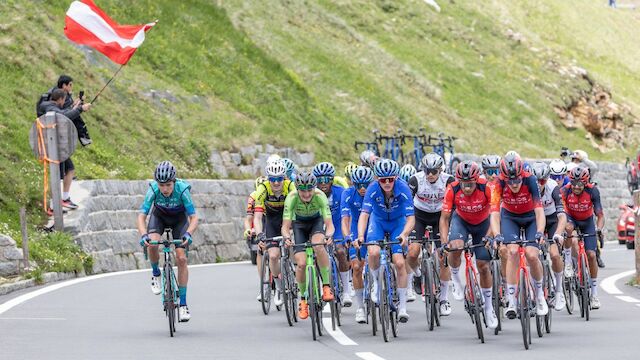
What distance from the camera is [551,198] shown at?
16.4 metres

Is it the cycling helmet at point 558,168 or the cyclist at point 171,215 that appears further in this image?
the cycling helmet at point 558,168

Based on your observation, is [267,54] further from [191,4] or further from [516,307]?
[516,307]

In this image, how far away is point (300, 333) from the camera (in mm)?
14984

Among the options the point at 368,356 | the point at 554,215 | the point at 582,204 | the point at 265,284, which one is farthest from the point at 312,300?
the point at 582,204

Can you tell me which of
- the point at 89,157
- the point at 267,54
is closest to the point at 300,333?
the point at 89,157

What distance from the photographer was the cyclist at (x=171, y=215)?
15.2 meters

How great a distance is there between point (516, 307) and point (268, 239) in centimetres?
332

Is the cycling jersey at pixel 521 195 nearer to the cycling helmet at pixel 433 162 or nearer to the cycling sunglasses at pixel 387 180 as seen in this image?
the cycling sunglasses at pixel 387 180

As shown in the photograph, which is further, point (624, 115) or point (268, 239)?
point (624, 115)

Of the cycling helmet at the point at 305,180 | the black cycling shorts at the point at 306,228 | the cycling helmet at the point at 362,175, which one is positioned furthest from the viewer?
the cycling helmet at the point at 362,175

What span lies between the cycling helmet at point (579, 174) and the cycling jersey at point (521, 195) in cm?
315

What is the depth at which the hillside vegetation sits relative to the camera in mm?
33281

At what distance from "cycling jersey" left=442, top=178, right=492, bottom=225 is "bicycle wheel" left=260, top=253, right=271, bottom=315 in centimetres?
283

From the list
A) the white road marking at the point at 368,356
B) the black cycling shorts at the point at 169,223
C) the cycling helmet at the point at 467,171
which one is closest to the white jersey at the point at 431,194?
the cycling helmet at the point at 467,171
